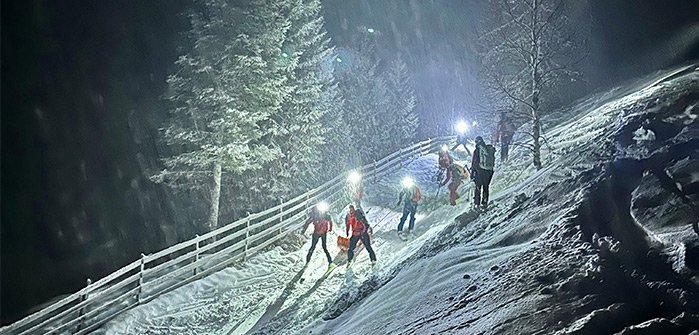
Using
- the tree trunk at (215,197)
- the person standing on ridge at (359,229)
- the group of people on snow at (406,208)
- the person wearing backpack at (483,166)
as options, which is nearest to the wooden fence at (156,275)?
the tree trunk at (215,197)

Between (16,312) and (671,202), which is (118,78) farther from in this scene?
(671,202)

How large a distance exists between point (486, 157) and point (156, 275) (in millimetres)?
10084

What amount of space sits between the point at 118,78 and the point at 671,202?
26461 mm

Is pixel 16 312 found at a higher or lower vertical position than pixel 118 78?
lower

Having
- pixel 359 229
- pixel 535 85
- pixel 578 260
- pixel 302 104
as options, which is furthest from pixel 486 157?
pixel 302 104

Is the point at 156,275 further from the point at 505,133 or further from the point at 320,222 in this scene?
the point at 505,133

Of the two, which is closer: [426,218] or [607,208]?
[607,208]

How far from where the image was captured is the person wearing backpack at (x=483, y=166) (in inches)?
464

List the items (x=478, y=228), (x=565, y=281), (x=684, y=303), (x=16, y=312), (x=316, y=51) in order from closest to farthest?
1. (x=684, y=303)
2. (x=565, y=281)
3. (x=478, y=228)
4. (x=16, y=312)
5. (x=316, y=51)

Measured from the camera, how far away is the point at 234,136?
57.5 feet

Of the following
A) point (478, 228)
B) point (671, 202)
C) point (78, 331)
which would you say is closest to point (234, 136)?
point (78, 331)

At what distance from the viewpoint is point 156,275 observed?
14.9 metres

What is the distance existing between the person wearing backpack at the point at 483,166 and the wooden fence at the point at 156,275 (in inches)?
271

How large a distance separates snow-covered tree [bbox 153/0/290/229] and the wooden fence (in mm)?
2479
